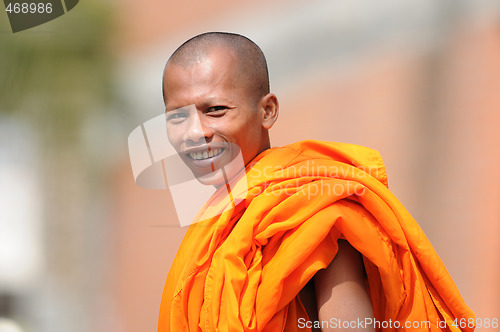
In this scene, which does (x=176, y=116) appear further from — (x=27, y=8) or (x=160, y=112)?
(x=27, y=8)

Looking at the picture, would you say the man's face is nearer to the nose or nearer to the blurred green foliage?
the nose

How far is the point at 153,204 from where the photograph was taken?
2369 mm

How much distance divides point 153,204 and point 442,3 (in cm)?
134

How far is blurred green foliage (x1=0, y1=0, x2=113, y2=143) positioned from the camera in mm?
2436

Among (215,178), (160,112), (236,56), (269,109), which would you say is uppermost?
(236,56)

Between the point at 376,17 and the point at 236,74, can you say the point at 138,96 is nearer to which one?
the point at 376,17

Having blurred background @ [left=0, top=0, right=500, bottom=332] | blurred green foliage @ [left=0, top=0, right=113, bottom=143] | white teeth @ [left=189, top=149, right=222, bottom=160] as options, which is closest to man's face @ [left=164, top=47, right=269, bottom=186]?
white teeth @ [left=189, top=149, right=222, bottom=160]

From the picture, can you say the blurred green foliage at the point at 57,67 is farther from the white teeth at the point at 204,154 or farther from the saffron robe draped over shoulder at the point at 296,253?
the saffron robe draped over shoulder at the point at 296,253

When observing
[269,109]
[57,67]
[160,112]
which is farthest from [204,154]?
[57,67]

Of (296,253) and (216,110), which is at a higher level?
(216,110)

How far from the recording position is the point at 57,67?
2.48 m

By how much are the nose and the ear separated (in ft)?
0.45

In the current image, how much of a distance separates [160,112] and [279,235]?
1.35 meters

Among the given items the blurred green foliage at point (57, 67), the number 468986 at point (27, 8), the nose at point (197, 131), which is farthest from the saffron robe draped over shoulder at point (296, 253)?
the number 468986 at point (27, 8)
